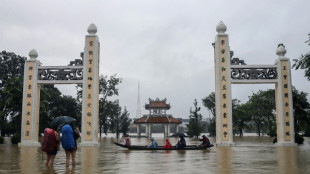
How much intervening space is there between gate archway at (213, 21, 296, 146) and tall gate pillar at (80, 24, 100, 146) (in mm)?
8912

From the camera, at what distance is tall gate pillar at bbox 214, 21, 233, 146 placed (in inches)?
934

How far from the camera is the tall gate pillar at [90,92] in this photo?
23.5 metres

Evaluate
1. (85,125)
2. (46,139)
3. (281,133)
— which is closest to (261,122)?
(281,133)

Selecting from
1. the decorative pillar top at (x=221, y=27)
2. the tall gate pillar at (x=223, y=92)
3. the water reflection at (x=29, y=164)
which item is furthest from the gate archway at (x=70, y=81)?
the water reflection at (x=29, y=164)

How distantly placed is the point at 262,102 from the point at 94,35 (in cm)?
A: 3098

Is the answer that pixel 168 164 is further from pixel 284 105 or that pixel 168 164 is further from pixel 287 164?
pixel 284 105

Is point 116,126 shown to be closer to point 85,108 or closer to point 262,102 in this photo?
point 262,102

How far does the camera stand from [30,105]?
24.5 m

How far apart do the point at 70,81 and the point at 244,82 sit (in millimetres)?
13010

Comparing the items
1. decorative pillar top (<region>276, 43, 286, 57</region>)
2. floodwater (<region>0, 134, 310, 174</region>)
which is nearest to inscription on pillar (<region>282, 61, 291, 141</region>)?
decorative pillar top (<region>276, 43, 286, 57</region>)

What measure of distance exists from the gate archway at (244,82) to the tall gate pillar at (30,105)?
13.6 meters

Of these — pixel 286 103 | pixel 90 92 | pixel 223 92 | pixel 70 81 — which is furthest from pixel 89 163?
pixel 286 103

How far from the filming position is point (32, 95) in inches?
965

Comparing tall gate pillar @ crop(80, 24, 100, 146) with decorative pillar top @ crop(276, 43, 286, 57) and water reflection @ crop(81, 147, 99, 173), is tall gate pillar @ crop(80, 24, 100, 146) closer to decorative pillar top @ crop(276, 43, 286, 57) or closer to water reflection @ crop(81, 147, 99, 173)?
water reflection @ crop(81, 147, 99, 173)
